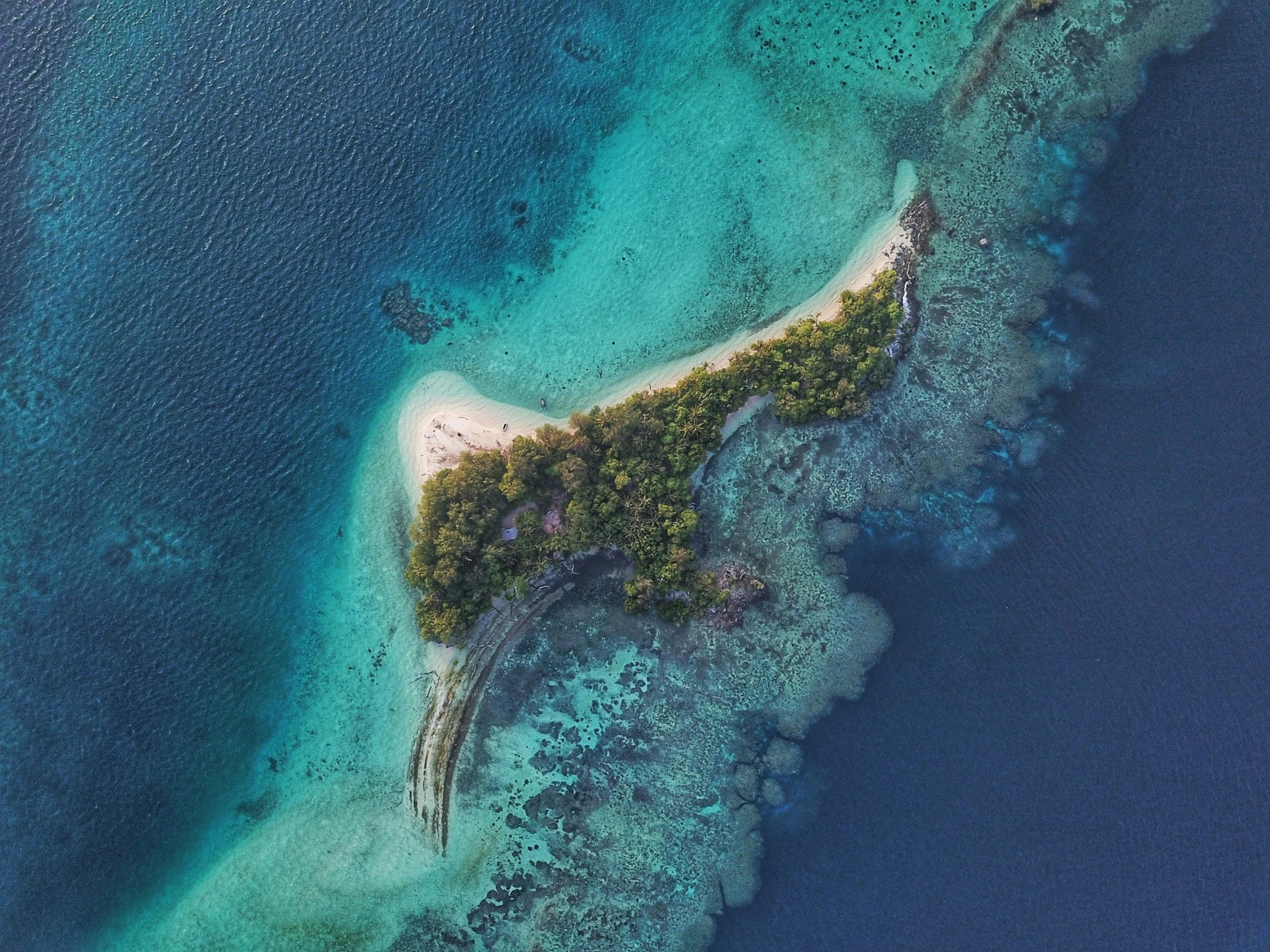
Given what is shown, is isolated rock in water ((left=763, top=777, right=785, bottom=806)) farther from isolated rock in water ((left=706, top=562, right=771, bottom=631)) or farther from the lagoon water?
isolated rock in water ((left=706, top=562, right=771, bottom=631))

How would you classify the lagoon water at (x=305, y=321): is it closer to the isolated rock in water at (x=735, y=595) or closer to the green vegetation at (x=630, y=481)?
the green vegetation at (x=630, y=481)

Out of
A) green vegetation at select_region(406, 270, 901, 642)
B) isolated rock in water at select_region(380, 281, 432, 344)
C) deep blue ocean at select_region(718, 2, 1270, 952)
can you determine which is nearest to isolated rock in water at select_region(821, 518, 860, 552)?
deep blue ocean at select_region(718, 2, 1270, 952)

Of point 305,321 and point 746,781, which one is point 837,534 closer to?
point 746,781

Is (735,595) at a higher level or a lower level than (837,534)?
lower

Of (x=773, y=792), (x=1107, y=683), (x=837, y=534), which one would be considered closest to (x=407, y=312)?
(x=837, y=534)

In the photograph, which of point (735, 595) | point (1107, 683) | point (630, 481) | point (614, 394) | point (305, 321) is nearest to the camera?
point (630, 481)

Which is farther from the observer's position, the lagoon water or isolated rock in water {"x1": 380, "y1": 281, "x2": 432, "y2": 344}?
isolated rock in water {"x1": 380, "y1": 281, "x2": 432, "y2": 344}
